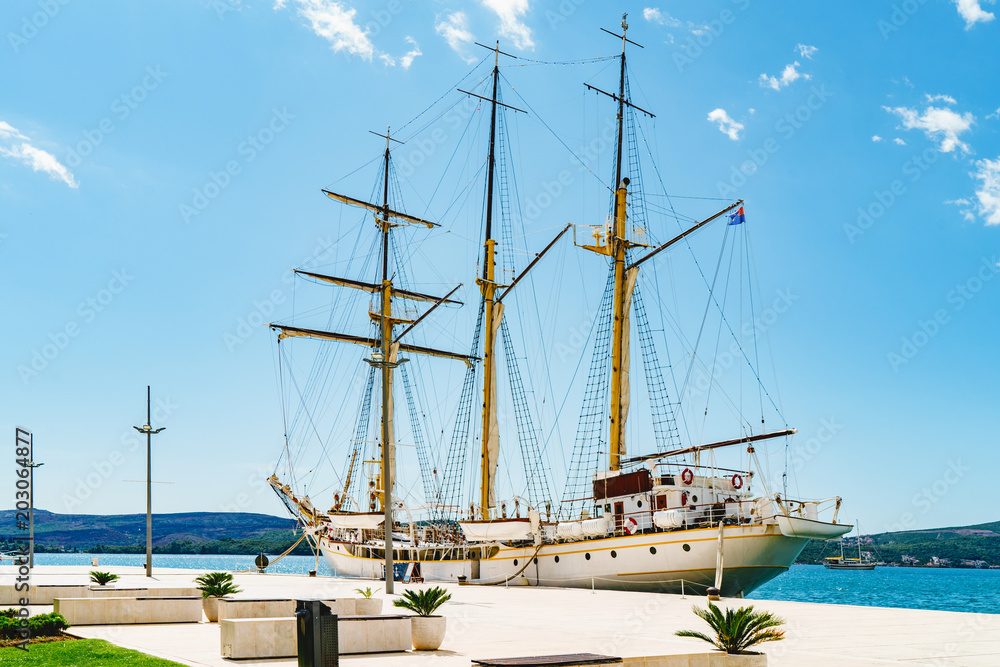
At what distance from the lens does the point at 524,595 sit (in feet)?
106

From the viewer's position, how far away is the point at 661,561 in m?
34.6

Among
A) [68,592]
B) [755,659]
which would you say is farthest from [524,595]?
[755,659]

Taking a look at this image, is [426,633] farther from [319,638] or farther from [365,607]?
[319,638]

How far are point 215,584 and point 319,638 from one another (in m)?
10.9

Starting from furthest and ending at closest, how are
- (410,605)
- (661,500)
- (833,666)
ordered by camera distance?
(661,500), (410,605), (833,666)

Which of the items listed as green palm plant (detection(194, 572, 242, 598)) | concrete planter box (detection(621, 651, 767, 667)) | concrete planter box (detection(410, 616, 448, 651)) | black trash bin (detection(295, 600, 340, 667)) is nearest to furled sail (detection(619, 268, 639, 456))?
green palm plant (detection(194, 572, 242, 598))

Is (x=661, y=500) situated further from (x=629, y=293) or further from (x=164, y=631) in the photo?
(x=164, y=631)

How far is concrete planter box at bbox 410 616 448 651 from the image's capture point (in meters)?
14.3

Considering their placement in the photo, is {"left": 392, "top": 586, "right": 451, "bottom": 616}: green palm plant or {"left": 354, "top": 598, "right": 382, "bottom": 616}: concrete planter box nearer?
{"left": 392, "top": 586, "right": 451, "bottom": 616}: green palm plant

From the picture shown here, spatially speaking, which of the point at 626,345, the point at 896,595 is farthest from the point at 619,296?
the point at 896,595

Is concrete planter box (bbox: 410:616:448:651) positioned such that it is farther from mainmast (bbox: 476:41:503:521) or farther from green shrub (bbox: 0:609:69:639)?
mainmast (bbox: 476:41:503:521)

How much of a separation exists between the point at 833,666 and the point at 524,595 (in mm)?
21706

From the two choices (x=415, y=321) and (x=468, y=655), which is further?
(x=415, y=321)

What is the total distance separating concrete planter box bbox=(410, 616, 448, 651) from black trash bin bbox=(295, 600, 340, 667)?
4958 mm
